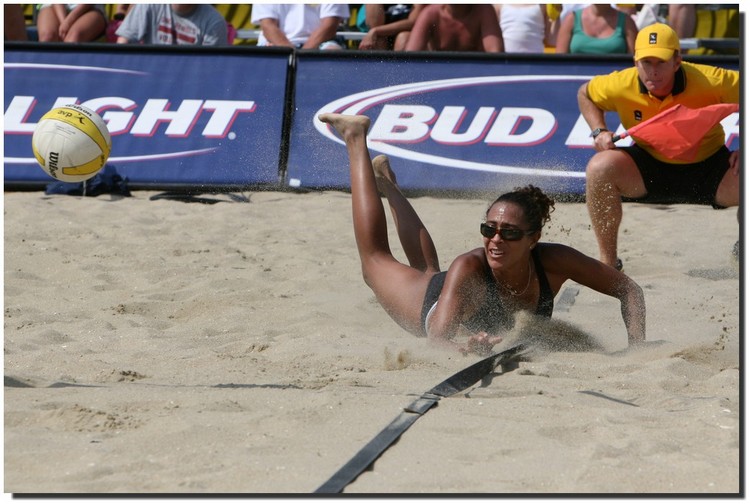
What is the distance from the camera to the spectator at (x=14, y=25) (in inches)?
329

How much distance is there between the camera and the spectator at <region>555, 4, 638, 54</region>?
8172mm

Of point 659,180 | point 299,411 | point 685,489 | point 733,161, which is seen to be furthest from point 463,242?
point 685,489

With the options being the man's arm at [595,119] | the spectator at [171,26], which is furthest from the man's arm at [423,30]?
the man's arm at [595,119]

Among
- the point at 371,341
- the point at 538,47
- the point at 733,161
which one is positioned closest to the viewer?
the point at 371,341

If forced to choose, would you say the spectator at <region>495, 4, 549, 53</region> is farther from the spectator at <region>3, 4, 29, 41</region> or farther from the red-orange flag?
the spectator at <region>3, 4, 29, 41</region>

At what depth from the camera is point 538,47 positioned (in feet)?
28.3

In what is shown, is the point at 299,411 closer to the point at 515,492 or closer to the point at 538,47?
the point at 515,492

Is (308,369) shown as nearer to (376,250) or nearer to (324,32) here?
(376,250)

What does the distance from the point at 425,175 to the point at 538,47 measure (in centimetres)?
164

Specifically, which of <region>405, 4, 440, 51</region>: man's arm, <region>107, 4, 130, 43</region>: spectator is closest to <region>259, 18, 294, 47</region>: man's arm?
<region>405, 4, 440, 51</region>: man's arm

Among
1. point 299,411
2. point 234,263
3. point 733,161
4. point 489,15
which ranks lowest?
point 234,263

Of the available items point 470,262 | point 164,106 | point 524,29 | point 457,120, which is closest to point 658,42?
point 470,262

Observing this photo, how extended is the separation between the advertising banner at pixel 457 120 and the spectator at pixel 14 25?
2284 millimetres

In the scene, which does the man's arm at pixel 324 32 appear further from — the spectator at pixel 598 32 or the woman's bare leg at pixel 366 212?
the woman's bare leg at pixel 366 212
